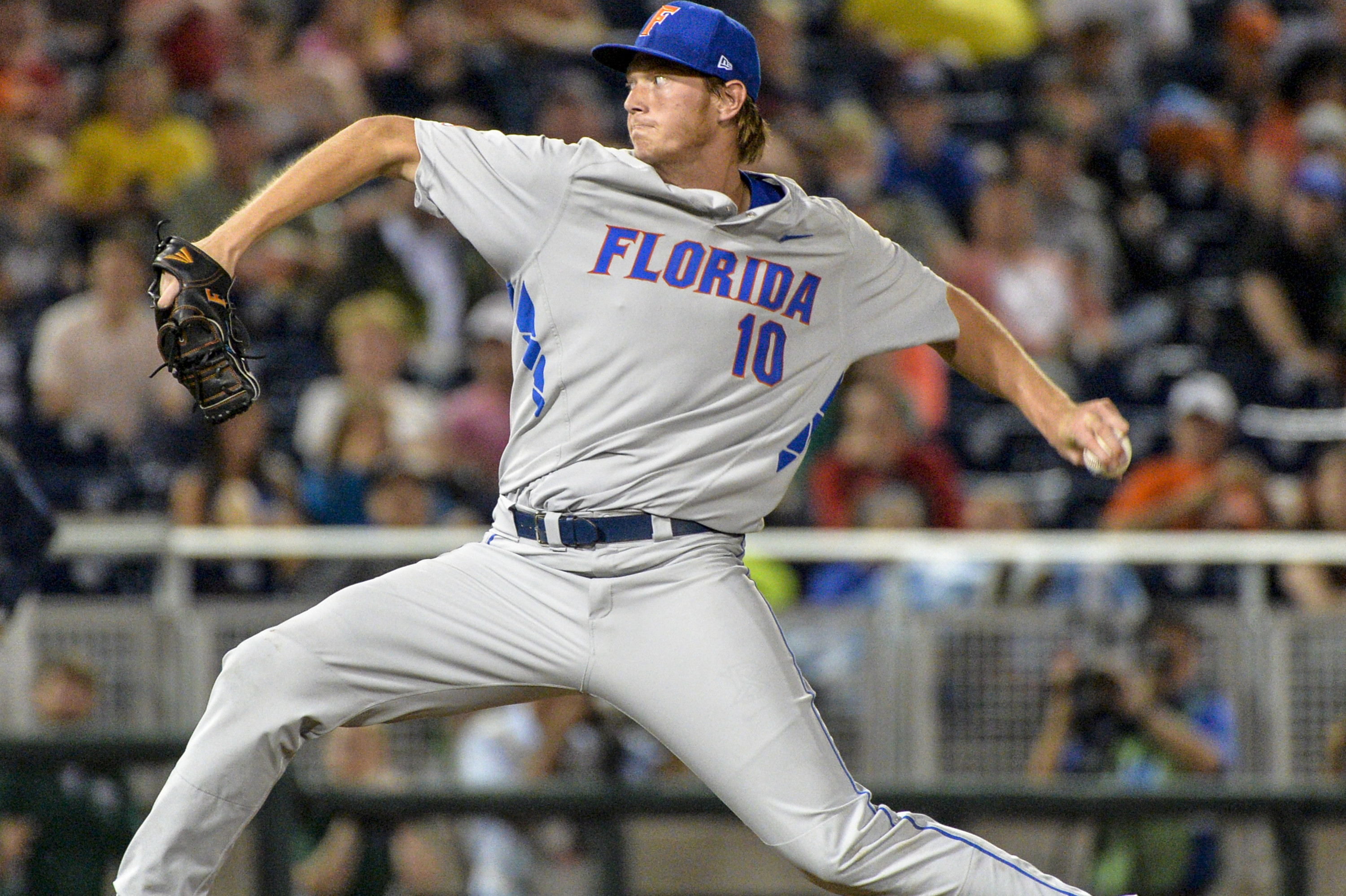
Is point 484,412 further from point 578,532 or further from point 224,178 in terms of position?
point 578,532

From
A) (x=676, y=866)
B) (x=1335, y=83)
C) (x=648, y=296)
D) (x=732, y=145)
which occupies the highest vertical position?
(x=1335, y=83)

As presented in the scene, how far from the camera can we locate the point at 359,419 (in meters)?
6.19

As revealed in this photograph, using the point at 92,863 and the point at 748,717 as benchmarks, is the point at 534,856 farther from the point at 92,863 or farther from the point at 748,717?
the point at 748,717

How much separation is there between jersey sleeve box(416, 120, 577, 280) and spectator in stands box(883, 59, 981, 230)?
5.35 m

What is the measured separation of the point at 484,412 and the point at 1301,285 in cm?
387

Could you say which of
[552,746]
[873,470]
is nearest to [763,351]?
[552,746]

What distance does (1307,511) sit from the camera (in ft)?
20.2

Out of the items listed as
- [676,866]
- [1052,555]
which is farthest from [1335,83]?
[676,866]

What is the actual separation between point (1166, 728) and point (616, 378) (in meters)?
2.86

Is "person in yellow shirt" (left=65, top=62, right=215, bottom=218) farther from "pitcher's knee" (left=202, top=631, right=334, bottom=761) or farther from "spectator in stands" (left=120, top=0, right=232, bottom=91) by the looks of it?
"pitcher's knee" (left=202, top=631, right=334, bottom=761)

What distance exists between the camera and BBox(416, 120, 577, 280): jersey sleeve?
2961 millimetres

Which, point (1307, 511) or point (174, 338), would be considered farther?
point (1307, 511)

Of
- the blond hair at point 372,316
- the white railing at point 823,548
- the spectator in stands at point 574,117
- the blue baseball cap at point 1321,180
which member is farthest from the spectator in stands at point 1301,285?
the blond hair at point 372,316

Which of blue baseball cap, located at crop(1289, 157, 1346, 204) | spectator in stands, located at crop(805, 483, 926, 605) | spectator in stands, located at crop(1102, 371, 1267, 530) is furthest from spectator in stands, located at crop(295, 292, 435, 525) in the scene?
blue baseball cap, located at crop(1289, 157, 1346, 204)
